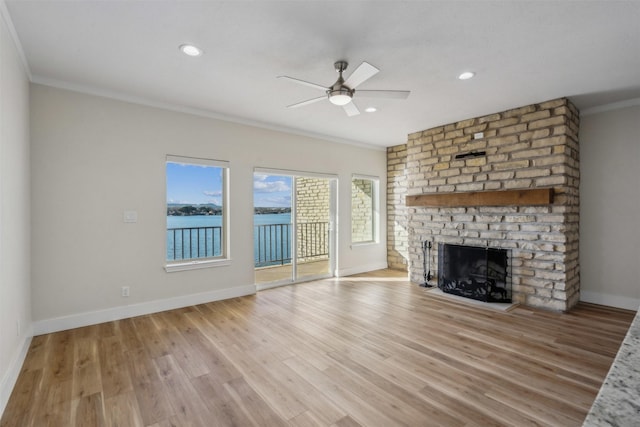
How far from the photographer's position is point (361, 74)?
244 cm

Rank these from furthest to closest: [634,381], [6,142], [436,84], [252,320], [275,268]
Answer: [275,268] → [252,320] → [436,84] → [6,142] → [634,381]

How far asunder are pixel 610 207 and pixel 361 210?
3.72 metres

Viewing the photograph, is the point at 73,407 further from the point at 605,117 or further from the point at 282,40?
the point at 605,117

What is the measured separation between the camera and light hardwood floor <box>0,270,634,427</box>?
6.34 feet

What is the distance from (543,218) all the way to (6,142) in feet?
17.4

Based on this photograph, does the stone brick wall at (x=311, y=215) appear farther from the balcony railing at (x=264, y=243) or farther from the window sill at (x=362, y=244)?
the window sill at (x=362, y=244)

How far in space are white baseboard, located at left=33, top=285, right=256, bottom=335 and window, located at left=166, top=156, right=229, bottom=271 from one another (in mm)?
415

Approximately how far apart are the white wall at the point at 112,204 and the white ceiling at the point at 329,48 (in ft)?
1.12

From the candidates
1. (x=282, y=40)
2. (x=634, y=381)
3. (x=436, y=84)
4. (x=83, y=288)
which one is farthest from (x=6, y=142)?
(x=436, y=84)

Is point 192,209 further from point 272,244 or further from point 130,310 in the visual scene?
point 272,244

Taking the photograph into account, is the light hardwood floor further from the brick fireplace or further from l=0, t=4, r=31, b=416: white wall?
the brick fireplace

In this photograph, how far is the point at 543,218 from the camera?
12.5 ft

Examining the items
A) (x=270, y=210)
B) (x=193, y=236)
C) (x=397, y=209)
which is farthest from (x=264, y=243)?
(x=397, y=209)

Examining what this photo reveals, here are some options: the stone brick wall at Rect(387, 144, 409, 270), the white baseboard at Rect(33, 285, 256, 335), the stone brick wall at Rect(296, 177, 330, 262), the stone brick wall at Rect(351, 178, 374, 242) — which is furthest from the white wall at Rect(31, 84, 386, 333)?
the stone brick wall at Rect(387, 144, 409, 270)
